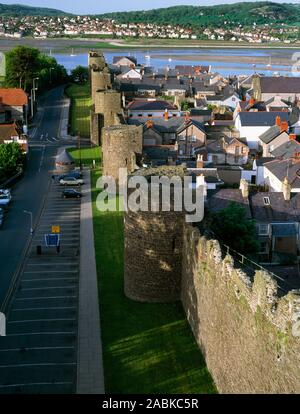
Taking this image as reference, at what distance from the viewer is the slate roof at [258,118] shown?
59188 millimetres

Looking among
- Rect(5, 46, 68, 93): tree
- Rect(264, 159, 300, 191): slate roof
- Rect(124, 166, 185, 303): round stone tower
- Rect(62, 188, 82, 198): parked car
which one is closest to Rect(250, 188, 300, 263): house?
Rect(264, 159, 300, 191): slate roof

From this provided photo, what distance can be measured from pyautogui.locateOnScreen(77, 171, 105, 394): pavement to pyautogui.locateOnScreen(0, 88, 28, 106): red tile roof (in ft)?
136

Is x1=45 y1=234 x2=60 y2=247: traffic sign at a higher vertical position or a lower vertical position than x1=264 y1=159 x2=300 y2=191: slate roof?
lower

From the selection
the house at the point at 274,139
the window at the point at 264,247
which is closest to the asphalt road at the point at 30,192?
the window at the point at 264,247

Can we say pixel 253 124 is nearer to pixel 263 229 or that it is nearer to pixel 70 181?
pixel 70 181

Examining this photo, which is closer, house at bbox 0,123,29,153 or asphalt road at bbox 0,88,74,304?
asphalt road at bbox 0,88,74,304

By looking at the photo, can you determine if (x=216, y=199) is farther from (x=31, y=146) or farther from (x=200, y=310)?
(x=31, y=146)

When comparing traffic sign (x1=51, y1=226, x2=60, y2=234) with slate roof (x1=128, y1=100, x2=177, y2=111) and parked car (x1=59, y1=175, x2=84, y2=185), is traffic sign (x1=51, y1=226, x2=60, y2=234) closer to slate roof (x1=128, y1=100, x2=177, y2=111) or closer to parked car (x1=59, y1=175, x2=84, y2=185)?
parked car (x1=59, y1=175, x2=84, y2=185)

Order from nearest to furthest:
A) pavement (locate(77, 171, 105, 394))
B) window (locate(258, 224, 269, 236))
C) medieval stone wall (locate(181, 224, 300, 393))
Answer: medieval stone wall (locate(181, 224, 300, 393)) < pavement (locate(77, 171, 105, 394)) < window (locate(258, 224, 269, 236))

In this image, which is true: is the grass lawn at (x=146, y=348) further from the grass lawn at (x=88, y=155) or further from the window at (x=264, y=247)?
the grass lawn at (x=88, y=155)

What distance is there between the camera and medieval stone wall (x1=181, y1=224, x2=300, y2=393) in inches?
496

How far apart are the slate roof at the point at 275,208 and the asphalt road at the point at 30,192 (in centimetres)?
1212

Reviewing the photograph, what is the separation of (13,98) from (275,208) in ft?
154
